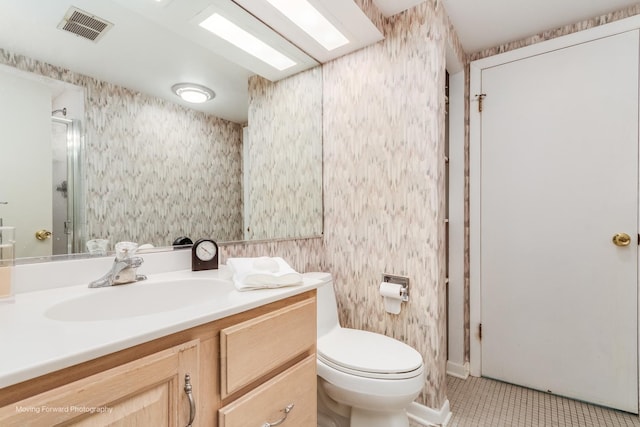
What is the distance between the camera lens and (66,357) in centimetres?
48

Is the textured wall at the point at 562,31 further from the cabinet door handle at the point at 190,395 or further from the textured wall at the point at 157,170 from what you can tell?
the cabinet door handle at the point at 190,395

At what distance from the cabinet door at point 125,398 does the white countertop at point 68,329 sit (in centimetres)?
4

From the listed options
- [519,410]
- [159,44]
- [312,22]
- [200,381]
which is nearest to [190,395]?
[200,381]

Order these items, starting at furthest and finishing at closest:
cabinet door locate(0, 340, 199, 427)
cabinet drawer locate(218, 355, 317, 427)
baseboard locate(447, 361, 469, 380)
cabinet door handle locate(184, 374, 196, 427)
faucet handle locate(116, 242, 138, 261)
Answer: baseboard locate(447, 361, 469, 380) < faucet handle locate(116, 242, 138, 261) < cabinet drawer locate(218, 355, 317, 427) < cabinet door handle locate(184, 374, 196, 427) < cabinet door locate(0, 340, 199, 427)

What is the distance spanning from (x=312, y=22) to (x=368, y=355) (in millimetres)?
1680

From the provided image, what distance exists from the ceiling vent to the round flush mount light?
0.28 metres

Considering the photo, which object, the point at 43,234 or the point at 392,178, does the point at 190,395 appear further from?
the point at 392,178

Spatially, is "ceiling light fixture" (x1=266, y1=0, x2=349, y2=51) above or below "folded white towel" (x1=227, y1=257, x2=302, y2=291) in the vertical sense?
above

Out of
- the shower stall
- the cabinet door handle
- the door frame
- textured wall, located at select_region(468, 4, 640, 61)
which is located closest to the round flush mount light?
the shower stall

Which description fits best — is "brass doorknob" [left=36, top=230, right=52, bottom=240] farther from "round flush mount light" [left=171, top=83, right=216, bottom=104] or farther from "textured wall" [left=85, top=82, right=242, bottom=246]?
"round flush mount light" [left=171, top=83, right=216, bottom=104]

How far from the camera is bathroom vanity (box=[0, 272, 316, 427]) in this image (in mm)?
474

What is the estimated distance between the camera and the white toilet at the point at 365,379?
3.91 ft

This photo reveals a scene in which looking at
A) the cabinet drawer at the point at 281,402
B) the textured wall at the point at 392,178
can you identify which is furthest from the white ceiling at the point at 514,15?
the cabinet drawer at the point at 281,402

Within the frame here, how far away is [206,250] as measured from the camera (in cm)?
123
